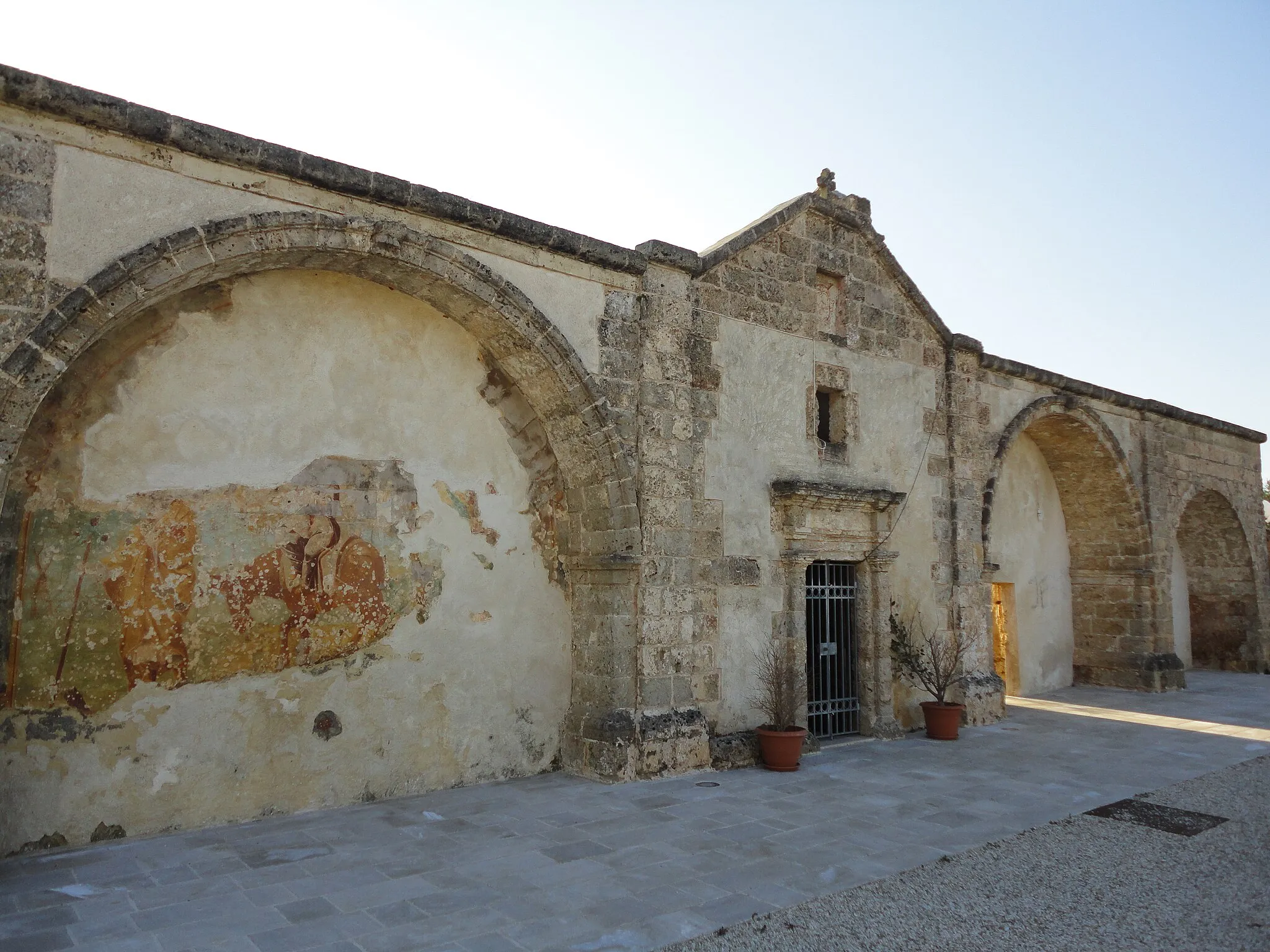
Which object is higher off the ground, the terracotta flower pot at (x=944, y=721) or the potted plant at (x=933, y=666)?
the potted plant at (x=933, y=666)

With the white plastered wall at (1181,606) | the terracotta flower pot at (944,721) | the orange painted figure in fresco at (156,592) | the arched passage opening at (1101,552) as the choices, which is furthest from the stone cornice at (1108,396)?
the orange painted figure in fresco at (156,592)

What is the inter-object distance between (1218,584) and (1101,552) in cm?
341

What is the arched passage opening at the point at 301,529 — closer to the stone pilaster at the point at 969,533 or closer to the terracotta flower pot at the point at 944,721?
the terracotta flower pot at the point at 944,721

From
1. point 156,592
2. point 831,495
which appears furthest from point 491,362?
point 831,495

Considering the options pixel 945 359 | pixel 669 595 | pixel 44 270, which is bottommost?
pixel 669 595

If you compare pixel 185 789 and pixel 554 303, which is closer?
pixel 185 789

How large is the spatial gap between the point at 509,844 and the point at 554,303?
3.45 meters

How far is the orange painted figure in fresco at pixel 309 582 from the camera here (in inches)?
201

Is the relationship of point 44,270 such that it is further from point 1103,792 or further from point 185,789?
point 1103,792

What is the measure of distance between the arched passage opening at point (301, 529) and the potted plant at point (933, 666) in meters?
3.07

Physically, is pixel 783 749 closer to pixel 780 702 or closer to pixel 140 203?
pixel 780 702

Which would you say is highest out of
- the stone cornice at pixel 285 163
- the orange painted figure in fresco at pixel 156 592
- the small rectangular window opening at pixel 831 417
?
the stone cornice at pixel 285 163

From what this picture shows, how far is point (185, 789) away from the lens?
4.78 m

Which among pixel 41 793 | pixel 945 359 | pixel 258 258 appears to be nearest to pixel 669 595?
pixel 258 258
